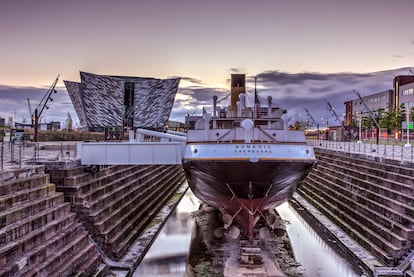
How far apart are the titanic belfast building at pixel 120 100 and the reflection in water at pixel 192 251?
59839 millimetres

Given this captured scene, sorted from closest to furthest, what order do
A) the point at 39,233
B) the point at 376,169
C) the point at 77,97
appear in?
1. the point at 39,233
2. the point at 376,169
3. the point at 77,97

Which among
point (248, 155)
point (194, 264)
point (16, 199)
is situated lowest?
point (194, 264)

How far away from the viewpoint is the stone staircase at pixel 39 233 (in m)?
9.19

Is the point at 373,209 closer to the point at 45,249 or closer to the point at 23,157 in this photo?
the point at 45,249

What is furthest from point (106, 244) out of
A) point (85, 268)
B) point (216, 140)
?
point (216, 140)

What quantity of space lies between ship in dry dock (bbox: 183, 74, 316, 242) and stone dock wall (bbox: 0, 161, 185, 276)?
414 centimetres

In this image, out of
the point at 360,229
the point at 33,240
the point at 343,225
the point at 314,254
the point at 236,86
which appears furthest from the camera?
the point at 236,86

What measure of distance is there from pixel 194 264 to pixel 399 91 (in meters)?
80.6

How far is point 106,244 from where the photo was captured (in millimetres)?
14289

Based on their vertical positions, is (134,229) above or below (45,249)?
below

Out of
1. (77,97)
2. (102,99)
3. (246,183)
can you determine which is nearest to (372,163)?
(246,183)

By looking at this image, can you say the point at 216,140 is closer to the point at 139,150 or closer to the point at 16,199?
the point at 139,150

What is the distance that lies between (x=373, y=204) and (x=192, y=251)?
914cm

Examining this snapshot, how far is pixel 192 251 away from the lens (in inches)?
705
